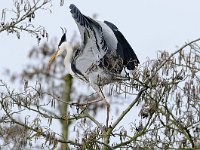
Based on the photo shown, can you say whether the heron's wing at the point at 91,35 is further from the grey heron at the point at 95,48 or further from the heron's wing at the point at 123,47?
the heron's wing at the point at 123,47

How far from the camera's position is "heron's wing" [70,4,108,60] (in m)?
9.89

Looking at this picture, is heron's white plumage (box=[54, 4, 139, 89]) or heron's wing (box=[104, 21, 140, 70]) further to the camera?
heron's wing (box=[104, 21, 140, 70])

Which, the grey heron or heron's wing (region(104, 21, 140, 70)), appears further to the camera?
heron's wing (region(104, 21, 140, 70))

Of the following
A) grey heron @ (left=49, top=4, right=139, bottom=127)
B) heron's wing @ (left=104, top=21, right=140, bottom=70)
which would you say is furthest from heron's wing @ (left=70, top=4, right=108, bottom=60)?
heron's wing @ (left=104, top=21, right=140, bottom=70)

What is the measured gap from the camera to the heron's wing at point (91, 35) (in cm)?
989

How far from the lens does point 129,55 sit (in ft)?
34.4

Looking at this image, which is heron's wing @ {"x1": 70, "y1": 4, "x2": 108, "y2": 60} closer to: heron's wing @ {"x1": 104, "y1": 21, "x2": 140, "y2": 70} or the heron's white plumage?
the heron's white plumage

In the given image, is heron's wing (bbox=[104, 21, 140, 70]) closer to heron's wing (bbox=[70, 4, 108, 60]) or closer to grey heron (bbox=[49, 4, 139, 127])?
grey heron (bbox=[49, 4, 139, 127])

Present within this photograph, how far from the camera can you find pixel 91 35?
34.4ft

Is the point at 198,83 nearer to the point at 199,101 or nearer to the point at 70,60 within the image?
the point at 199,101

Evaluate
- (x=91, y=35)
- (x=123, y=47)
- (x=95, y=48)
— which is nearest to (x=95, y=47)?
(x=95, y=48)

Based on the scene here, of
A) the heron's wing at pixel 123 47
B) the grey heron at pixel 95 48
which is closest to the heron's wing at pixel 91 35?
the grey heron at pixel 95 48

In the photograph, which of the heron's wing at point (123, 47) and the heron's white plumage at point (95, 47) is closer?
the heron's white plumage at point (95, 47)

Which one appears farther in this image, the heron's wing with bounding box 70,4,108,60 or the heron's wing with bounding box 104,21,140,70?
the heron's wing with bounding box 104,21,140,70
